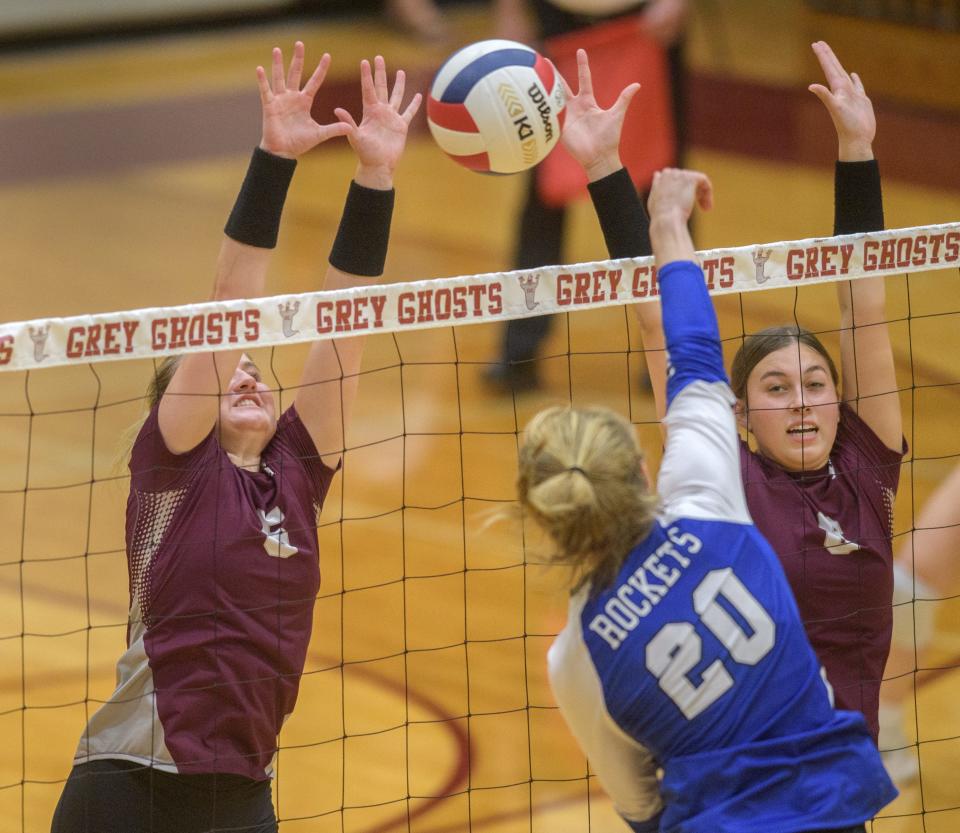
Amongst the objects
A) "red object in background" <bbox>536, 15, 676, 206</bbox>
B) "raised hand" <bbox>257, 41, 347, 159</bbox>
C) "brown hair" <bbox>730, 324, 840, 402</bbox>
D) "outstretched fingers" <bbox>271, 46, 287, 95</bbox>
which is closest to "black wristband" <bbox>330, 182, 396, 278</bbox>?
"raised hand" <bbox>257, 41, 347, 159</bbox>

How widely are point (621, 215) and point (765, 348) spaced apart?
442 mm

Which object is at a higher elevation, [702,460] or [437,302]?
[437,302]

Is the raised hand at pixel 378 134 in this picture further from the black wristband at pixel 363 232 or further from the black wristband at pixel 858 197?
the black wristband at pixel 858 197

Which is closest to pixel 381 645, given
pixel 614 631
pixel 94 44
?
pixel 614 631

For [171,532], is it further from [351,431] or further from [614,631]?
[351,431]

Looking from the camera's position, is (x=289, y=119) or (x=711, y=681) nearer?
(x=711, y=681)

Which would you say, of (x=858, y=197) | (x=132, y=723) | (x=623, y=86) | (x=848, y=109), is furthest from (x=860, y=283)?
(x=623, y=86)

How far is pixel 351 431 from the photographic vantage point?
7203mm

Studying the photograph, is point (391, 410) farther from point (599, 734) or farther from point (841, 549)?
point (599, 734)

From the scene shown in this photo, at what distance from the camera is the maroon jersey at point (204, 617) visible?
10.2ft

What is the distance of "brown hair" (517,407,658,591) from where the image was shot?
251 cm

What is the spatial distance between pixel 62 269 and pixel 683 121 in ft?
12.5

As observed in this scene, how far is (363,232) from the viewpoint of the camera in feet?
10.9

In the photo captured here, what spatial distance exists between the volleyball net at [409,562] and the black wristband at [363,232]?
0.09 metres
